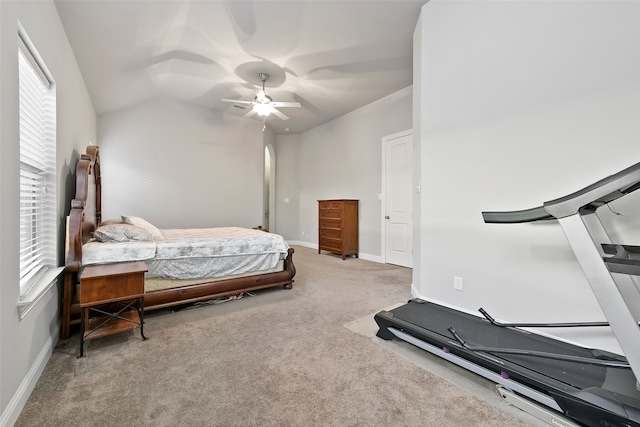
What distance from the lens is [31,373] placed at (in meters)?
1.54

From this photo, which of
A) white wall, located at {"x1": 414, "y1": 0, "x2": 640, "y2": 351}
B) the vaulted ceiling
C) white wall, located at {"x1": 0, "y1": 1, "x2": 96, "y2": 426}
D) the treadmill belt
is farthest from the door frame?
white wall, located at {"x1": 0, "y1": 1, "x2": 96, "y2": 426}

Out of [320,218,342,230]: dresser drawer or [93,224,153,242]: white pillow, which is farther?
[320,218,342,230]: dresser drawer

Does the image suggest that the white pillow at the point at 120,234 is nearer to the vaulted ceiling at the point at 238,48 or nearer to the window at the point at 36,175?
the window at the point at 36,175

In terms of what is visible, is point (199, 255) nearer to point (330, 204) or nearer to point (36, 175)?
point (36, 175)

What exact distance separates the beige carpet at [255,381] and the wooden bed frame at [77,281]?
6.7 inches

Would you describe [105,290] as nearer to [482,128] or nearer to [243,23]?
[243,23]

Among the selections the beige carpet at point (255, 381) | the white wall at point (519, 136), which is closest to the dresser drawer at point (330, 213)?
the white wall at point (519, 136)

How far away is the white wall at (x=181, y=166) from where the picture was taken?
456 cm

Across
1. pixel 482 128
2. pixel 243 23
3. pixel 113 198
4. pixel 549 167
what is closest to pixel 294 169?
pixel 113 198

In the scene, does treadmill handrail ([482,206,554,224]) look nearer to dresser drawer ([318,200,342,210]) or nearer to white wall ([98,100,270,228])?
dresser drawer ([318,200,342,210])

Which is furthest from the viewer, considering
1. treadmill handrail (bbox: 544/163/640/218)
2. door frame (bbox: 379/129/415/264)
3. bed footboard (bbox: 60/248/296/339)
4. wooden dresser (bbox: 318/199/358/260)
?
wooden dresser (bbox: 318/199/358/260)

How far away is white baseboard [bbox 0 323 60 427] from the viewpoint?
1.25 m

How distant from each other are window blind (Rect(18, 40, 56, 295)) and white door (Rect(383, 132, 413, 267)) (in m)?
4.29

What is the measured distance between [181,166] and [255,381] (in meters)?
4.54
